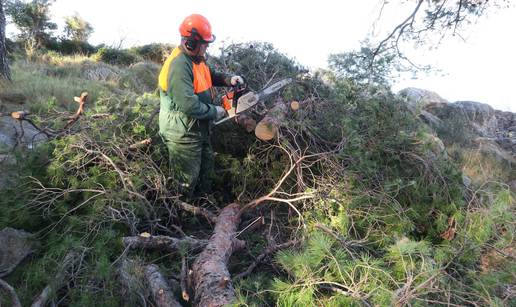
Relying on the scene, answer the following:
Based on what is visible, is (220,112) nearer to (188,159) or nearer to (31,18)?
(188,159)

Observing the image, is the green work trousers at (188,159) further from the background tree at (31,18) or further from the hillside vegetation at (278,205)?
the background tree at (31,18)

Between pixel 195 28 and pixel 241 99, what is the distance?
2.49 feet

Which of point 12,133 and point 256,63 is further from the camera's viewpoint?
point 256,63

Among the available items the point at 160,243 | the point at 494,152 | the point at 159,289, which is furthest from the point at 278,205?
the point at 494,152

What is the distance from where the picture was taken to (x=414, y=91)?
9.92 metres

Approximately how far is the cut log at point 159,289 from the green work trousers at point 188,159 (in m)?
1.07

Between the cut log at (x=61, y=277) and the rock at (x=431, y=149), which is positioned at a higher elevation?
the rock at (x=431, y=149)

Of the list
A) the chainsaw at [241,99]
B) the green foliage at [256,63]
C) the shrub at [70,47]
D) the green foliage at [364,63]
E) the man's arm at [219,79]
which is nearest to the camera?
the chainsaw at [241,99]

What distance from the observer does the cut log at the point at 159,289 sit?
2564mm

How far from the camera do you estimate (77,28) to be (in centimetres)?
1652

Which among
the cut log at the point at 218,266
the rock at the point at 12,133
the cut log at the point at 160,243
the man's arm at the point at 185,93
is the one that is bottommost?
the cut log at the point at 160,243

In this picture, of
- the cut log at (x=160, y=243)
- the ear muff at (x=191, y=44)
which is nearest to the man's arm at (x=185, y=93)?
the ear muff at (x=191, y=44)

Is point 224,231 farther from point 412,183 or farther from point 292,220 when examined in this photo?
point 412,183

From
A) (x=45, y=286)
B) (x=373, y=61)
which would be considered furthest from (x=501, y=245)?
(x=373, y=61)
